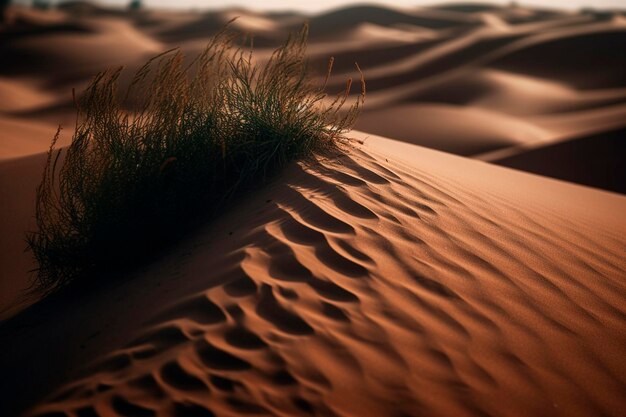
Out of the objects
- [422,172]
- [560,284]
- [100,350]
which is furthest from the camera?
[422,172]

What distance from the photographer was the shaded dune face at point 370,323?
242 centimetres

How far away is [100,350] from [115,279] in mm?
1104

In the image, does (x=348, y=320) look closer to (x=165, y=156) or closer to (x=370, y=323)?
(x=370, y=323)

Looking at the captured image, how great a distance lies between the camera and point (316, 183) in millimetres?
4129

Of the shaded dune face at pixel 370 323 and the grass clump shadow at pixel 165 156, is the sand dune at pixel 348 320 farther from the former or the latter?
the grass clump shadow at pixel 165 156

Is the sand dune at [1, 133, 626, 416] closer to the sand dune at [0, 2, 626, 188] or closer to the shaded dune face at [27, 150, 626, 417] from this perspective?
the shaded dune face at [27, 150, 626, 417]

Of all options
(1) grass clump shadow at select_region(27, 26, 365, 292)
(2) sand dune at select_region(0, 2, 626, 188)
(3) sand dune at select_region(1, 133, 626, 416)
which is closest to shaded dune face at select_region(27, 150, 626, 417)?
(3) sand dune at select_region(1, 133, 626, 416)

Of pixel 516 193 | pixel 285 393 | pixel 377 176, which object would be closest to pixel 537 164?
pixel 516 193

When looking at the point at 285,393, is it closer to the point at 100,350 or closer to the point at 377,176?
the point at 100,350

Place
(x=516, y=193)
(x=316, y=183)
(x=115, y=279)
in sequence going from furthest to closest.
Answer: (x=516, y=193) → (x=316, y=183) → (x=115, y=279)

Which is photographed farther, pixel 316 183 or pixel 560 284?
pixel 316 183

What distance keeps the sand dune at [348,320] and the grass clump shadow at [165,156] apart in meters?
0.33

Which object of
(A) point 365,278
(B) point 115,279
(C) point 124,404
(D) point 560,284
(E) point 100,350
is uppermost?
(B) point 115,279

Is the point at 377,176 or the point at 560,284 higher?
the point at 377,176
